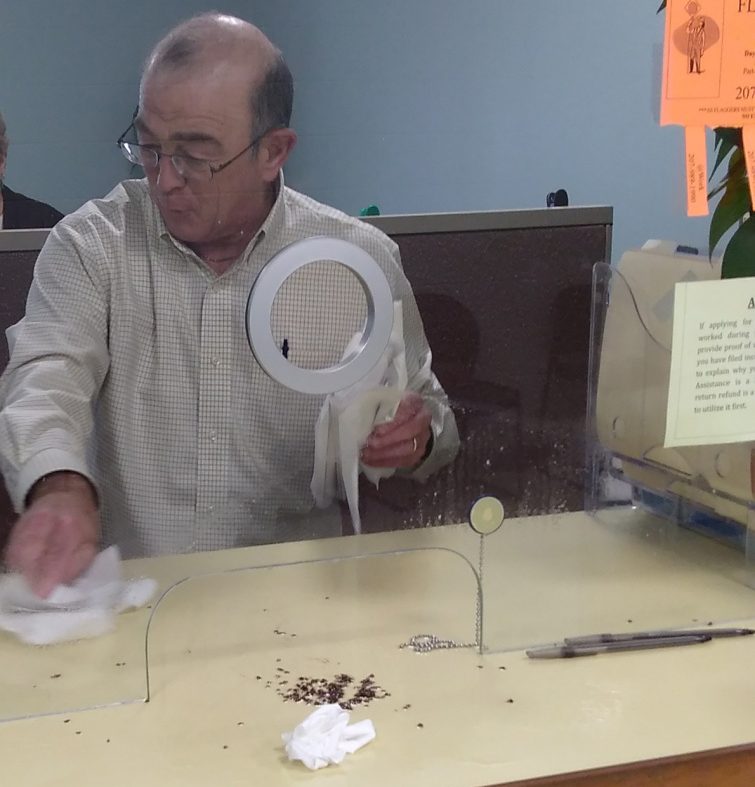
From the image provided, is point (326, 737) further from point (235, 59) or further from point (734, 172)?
point (734, 172)

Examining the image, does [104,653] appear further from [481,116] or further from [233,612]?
[481,116]

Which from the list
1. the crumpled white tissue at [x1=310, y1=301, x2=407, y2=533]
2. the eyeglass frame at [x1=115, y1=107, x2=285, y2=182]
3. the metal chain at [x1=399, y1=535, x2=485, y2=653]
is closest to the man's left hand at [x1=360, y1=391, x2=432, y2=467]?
the crumpled white tissue at [x1=310, y1=301, x2=407, y2=533]

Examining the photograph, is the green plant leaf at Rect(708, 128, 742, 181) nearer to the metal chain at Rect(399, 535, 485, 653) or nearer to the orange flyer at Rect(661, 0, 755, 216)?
the orange flyer at Rect(661, 0, 755, 216)

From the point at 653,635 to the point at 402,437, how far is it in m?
0.27

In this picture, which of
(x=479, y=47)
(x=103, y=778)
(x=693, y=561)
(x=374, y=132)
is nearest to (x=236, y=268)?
(x=374, y=132)

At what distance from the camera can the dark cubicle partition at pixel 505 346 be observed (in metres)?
0.90

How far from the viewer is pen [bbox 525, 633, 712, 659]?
33.4 inches

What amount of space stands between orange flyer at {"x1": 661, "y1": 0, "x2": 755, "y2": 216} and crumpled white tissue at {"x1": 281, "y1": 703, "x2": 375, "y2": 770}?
→ 554 millimetres

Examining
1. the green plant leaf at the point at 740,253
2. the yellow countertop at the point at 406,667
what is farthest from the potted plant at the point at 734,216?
the yellow countertop at the point at 406,667

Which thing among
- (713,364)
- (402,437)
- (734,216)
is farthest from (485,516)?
(734,216)

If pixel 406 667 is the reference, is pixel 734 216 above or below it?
above

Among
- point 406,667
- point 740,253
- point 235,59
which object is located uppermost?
point 235,59

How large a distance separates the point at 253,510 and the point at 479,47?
435 mm

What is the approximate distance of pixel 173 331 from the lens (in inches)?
33.3
